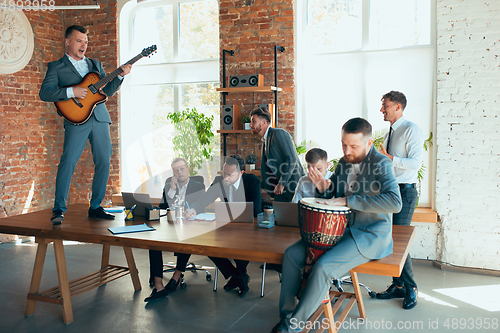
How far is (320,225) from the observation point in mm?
2098

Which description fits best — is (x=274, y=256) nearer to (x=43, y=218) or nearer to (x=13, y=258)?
(x=43, y=218)

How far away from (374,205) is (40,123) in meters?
5.27

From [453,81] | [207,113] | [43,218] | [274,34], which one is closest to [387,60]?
[453,81]

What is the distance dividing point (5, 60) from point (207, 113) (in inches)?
106

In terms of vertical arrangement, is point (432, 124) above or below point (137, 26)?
below

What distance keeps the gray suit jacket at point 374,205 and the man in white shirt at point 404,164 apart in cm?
114

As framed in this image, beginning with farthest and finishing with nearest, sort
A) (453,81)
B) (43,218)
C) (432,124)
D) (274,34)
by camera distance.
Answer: (274,34), (432,124), (453,81), (43,218)

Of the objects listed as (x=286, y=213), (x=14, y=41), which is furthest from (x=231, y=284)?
(x=14, y=41)

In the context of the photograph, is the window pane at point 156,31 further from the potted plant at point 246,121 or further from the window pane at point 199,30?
the potted plant at point 246,121

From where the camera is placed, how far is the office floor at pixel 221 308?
288 centimetres

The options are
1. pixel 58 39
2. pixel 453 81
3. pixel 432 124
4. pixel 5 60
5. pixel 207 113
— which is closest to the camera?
pixel 453 81

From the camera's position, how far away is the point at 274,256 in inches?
83.4

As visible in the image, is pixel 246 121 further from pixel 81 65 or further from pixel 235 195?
pixel 81 65

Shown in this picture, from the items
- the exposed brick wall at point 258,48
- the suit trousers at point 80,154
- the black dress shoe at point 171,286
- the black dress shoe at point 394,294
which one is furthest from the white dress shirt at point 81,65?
the black dress shoe at point 394,294
